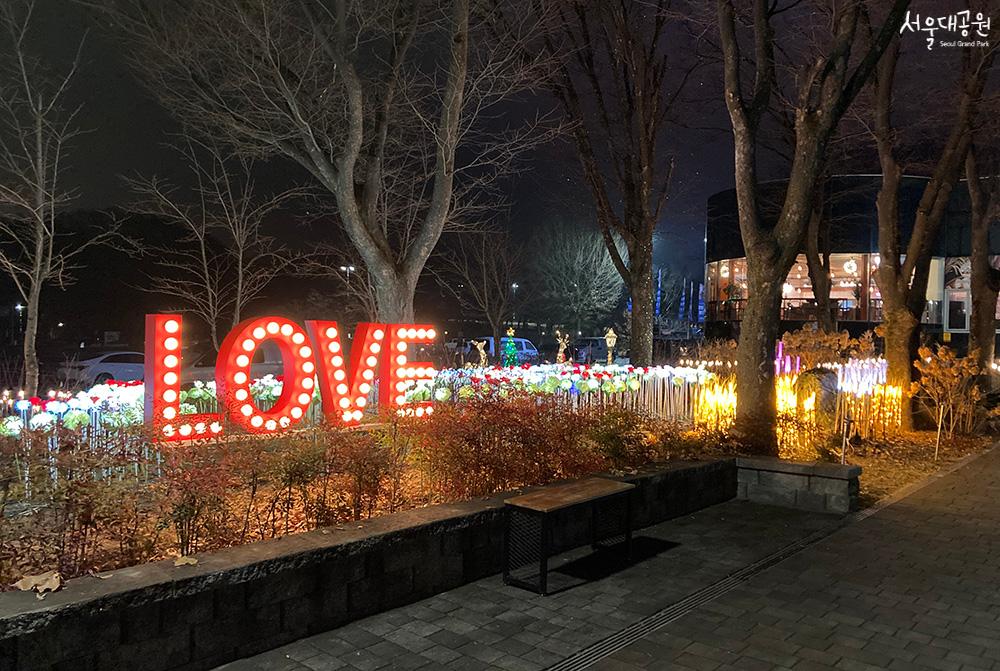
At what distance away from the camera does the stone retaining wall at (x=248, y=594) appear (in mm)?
3490

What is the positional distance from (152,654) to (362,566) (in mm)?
1339

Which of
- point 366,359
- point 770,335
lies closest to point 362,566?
point 366,359

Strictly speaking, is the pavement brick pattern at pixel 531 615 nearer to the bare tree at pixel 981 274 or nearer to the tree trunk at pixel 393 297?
the tree trunk at pixel 393 297

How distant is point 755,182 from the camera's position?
32.7ft

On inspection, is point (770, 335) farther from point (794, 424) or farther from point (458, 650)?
point (458, 650)

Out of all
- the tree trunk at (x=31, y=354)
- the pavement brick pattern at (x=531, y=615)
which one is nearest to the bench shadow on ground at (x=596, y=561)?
the pavement brick pattern at (x=531, y=615)

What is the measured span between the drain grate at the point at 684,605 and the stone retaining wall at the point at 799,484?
0.26 m

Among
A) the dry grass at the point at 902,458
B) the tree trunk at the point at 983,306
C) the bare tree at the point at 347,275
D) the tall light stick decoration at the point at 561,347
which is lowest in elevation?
the dry grass at the point at 902,458

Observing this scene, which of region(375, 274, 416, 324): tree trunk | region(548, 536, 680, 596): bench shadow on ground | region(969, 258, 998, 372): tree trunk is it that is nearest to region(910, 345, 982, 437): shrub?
region(969, 258, 998, 372): tree trunk

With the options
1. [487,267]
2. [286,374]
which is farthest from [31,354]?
[487,267]

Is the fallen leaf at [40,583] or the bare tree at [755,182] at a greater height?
the bare tree at [755,182]

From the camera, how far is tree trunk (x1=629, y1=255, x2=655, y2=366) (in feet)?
57.2

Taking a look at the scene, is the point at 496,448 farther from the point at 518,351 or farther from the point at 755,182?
the point at 518,351

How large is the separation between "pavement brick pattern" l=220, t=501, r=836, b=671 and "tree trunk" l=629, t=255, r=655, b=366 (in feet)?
34.7
